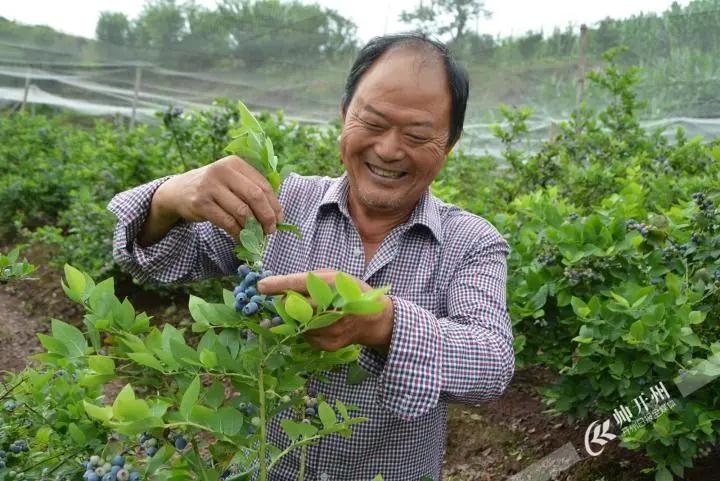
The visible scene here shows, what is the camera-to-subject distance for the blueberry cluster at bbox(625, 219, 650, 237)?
7.96ft

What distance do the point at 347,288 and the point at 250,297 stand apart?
15 cm

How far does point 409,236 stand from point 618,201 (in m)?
1.42

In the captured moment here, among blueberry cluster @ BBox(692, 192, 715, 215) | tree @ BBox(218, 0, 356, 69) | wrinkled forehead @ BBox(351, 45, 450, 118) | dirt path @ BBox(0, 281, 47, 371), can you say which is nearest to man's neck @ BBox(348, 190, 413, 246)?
wrinkled forehead @ BBox(351, 45, 450, 118)

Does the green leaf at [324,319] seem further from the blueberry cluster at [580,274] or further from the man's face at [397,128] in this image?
the blueberry cluster at [580,274]

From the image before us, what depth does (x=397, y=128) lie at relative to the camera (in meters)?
1.51

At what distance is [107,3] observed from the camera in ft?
39.5

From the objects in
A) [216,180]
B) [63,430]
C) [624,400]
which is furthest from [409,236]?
[624,400]

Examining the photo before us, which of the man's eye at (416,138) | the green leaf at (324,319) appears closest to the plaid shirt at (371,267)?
the man's eye at (416,138)

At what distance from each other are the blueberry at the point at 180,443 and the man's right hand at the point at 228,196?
1.14 ft

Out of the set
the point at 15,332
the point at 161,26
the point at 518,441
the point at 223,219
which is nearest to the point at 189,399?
the point at 223,219

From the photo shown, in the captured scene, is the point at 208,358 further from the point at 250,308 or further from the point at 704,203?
the point at 704,203

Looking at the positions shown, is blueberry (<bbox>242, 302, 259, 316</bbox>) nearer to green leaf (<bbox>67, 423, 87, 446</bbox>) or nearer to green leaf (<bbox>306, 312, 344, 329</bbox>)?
green leaf (<bbox>306, 312, 344, 329</bbox>)

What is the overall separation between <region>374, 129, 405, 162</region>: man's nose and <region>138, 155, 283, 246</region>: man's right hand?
1.50ft

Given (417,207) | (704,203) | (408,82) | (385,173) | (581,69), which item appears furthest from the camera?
(581,69)
